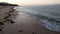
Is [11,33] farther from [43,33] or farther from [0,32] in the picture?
[43,33]

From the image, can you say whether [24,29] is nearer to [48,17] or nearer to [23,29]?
[23,29]

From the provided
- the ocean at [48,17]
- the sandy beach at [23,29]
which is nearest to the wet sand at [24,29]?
the sandy beach at [23,29]

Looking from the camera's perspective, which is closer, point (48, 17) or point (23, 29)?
point (23, 29)

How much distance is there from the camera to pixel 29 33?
9.91ft

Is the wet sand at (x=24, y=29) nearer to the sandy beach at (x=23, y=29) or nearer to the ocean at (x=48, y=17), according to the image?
the sandy beach at (x=23, y=29)

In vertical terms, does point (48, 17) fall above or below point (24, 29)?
below

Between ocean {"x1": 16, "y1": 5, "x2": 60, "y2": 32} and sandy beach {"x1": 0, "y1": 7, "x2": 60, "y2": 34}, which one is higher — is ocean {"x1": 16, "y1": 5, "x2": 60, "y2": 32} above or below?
below

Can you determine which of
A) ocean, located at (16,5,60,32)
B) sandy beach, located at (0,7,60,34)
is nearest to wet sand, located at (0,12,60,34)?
sandy beach, located at (0,7,60,34)

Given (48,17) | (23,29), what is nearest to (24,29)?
(23,29)

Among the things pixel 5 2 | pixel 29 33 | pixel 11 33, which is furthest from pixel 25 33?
pixel 5 2

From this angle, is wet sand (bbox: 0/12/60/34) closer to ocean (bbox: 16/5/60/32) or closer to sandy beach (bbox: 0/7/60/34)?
sandy beach (bbox: 0/7/60/34)

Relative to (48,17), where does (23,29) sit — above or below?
above

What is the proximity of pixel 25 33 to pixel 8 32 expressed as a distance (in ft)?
1.43

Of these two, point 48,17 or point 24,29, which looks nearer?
point 24,29
